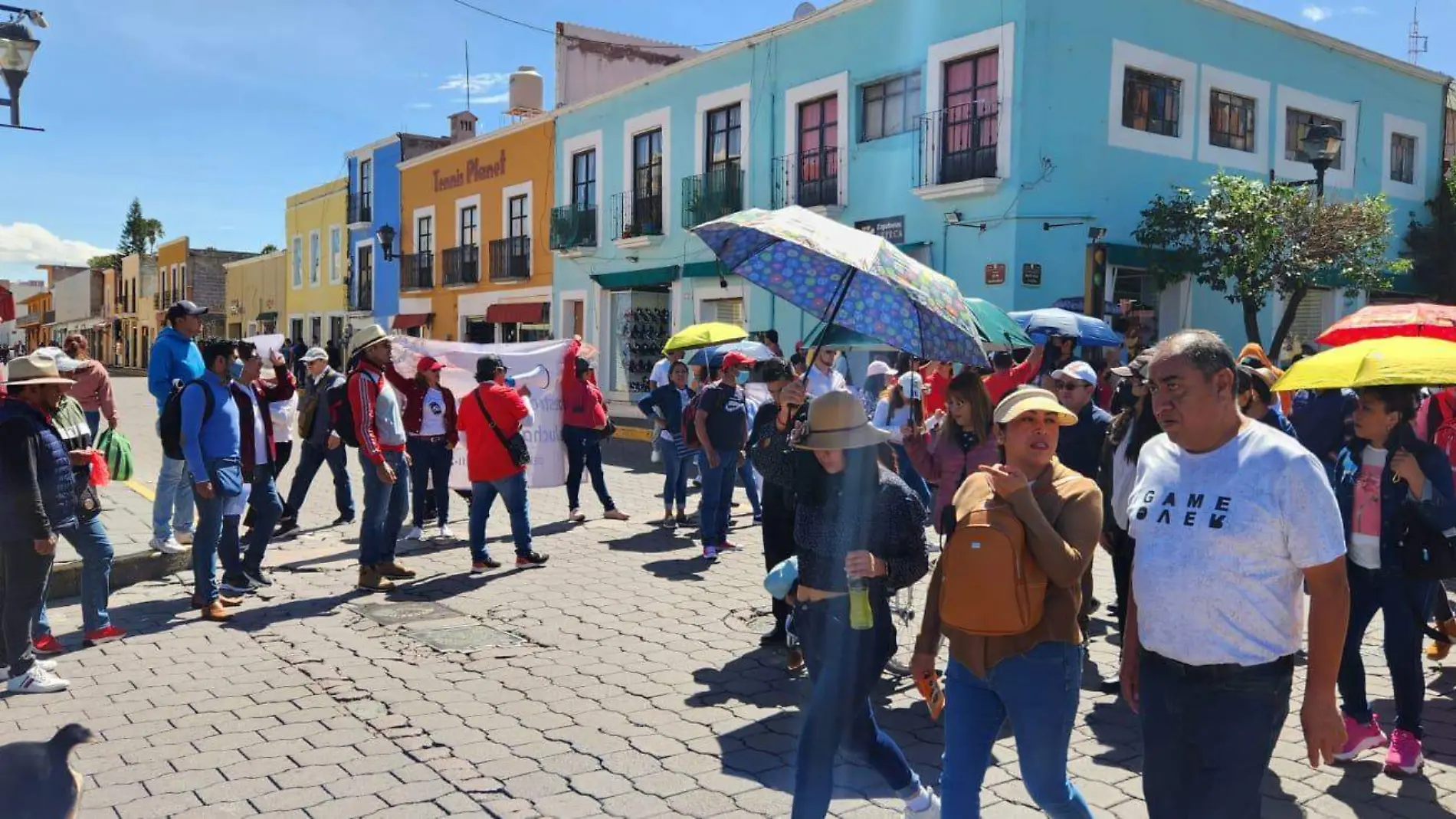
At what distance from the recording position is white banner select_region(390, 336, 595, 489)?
1051 cm

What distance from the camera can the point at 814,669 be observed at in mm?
3631

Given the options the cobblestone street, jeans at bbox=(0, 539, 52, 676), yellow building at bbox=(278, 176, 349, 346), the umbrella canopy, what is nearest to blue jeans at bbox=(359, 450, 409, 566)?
the cobblestone street

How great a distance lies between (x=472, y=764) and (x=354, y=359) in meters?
4.13

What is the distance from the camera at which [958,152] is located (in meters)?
16.2

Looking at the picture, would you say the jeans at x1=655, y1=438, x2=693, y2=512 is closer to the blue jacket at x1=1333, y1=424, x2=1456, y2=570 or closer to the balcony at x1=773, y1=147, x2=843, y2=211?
the blue jacket at x1=1333, y1=424, x2=1456, y2=570

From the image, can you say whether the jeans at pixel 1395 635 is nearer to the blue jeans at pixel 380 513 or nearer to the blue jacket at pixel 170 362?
the blue jeans at pixel 380 513

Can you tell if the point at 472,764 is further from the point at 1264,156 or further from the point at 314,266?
the point at 314,266

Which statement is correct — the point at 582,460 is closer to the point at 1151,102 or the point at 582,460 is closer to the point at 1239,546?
the point at 1239,546

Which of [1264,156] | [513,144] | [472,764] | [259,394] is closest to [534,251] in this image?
[513,144]

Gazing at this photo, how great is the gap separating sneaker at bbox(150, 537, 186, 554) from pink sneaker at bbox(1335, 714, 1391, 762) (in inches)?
297

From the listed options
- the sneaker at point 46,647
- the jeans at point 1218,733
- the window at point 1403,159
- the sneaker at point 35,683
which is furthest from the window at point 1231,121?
the sneaker at point 35,683

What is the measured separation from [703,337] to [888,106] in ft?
29.2

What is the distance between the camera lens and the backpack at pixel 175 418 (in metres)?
6.64

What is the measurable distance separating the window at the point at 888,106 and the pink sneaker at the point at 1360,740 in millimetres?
13523
